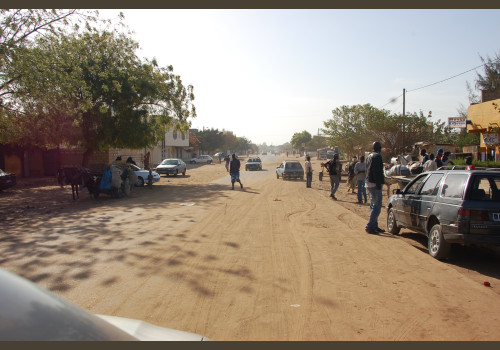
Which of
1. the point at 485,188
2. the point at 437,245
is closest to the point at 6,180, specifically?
the point at 437,245

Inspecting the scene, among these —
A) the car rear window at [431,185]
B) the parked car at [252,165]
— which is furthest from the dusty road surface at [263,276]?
the parked car at [252,165]

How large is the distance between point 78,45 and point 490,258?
20.2 m

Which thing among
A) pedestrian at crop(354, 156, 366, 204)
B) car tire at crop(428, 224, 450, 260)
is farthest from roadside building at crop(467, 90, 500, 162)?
car tire at crop(428, 224, 450, 260)

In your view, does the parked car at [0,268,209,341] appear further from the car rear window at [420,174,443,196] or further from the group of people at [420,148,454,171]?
the group of people at [420,148,454,171]

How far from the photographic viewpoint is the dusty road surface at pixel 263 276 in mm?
4223

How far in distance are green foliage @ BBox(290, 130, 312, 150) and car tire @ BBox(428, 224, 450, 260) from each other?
138m

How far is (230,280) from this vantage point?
5676 millimetres

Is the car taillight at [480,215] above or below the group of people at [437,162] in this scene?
below

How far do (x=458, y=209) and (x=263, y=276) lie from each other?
366 cm

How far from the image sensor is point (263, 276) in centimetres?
586

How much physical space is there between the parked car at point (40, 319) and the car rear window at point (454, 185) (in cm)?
672

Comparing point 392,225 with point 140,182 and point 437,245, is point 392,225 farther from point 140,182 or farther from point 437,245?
point 140,182

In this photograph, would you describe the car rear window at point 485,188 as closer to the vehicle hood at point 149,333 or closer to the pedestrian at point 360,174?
the vehicle hood at point 149,333

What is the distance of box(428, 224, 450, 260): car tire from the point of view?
693 cm
